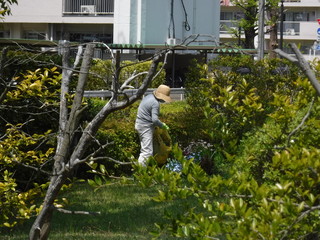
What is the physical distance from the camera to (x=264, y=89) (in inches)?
643

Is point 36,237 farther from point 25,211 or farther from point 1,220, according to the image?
point 1,220

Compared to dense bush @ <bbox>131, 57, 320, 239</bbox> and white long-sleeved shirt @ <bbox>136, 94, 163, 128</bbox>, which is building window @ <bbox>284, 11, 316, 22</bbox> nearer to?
white long-sleeved shirt @ <bbox>136, 94, 163, 128</bbox>

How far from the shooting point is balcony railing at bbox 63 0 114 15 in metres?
37.0

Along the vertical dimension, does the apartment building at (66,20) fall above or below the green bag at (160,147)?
above

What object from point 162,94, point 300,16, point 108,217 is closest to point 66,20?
point 162,94

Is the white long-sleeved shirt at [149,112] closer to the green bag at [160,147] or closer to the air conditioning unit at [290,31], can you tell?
the green bag at [160,147]

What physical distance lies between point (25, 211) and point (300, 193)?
10.8 ft

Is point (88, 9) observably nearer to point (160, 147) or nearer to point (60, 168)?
point (160, 147)

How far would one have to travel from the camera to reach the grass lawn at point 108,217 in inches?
360

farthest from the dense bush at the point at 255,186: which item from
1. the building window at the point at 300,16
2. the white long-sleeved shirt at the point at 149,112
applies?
the building window at the point at 300,16

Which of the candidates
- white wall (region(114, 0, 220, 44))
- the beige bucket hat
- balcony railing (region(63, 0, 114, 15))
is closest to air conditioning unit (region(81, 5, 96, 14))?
balcony railing (region(63, 0, 114, 15))

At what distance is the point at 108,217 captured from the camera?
33.5 ft

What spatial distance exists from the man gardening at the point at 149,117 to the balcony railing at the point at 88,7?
23.7 meters

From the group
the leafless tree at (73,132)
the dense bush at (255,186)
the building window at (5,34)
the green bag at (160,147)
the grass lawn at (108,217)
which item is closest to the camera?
the dense bush at (255,186)
